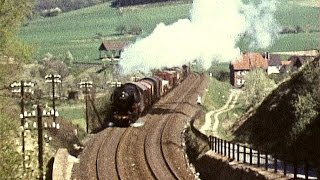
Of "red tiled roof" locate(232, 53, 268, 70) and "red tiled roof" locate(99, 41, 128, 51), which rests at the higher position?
"red tiled roof" locate(99, 41, 128, 51)

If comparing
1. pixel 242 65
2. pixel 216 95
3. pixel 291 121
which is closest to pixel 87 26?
pixel 242 65

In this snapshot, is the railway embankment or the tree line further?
the tree line

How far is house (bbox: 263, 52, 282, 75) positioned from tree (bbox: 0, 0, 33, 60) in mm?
55144

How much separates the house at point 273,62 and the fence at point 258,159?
53321 mm

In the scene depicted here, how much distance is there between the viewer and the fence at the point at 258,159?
87.3ft

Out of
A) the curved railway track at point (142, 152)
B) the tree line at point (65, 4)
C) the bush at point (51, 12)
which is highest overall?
the tree line at point (65, 4)

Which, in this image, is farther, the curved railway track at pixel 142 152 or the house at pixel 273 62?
the house at pixel 273 62

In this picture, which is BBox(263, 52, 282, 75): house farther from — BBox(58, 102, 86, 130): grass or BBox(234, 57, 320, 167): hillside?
BBox(234, 57, 320, 167): hillside

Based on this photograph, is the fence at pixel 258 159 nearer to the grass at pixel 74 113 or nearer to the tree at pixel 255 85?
the tree at pixel 255 85

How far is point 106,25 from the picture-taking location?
133375 mm

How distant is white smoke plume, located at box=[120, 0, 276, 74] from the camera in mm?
61906

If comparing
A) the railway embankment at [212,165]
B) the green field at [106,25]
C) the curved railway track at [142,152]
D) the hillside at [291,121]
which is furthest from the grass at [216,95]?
the hillside at [291,121]

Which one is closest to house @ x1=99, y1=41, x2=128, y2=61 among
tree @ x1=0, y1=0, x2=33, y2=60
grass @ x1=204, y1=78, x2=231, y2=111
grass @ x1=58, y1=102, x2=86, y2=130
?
grass @ x1=204, y1=78, x2=231, y2=111

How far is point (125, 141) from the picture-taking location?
3922cm
